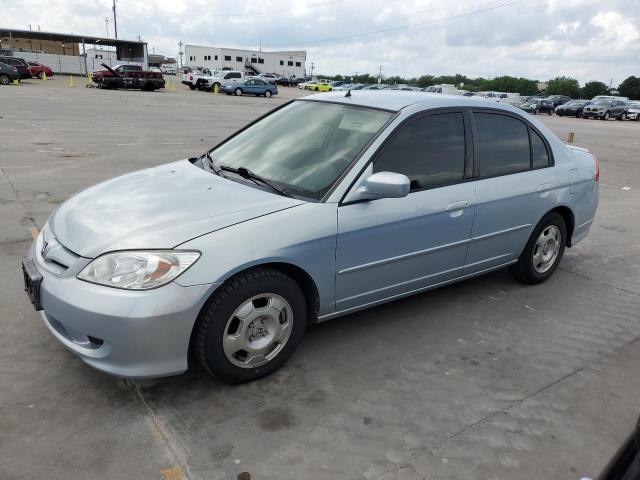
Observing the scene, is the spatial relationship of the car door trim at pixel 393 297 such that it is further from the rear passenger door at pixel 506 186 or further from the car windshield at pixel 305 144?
the car windshield at pixel 305 144

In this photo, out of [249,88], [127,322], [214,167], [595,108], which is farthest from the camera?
[249,88]

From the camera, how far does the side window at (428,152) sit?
11.5 ft

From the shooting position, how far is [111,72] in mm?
35031

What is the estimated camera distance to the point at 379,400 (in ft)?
9.79

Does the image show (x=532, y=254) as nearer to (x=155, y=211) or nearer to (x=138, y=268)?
(x=155, y=211)

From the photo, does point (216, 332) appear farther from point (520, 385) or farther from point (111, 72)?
point (111, 72)

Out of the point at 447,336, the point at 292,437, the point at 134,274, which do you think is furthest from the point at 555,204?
the point at 134,274

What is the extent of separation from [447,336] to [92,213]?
251cm

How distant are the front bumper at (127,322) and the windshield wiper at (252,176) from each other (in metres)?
0.83

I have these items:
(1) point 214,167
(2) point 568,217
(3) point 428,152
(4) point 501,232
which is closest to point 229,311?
(1) point 214,167

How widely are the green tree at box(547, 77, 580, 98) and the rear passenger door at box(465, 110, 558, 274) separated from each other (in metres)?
80.9

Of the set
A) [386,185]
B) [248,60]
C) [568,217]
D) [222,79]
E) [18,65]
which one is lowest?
[568,217]

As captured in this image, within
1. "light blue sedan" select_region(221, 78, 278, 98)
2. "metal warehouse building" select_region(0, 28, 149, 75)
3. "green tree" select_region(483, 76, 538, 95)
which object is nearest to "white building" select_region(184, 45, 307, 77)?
"metal warehouse building" select_region(0, 28, 149, 75)

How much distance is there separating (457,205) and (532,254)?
1.29 m
